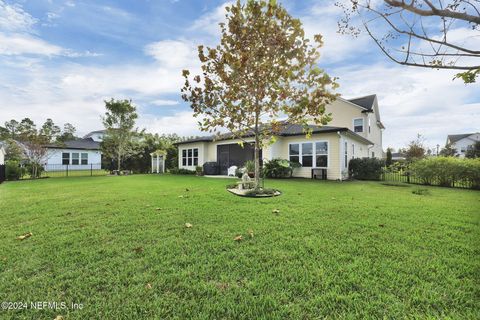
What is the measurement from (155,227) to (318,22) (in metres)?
7.40

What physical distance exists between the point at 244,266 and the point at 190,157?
19.8 m

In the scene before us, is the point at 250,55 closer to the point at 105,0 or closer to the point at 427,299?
the point at 105,0

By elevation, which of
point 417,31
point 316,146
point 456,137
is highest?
point 456,137

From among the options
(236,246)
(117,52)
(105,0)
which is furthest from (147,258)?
(117,52)

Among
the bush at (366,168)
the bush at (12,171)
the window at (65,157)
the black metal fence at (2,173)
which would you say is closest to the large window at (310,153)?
the bush at (366,168)

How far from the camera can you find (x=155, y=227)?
4113mm

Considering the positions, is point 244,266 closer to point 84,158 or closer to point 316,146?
point 316,146

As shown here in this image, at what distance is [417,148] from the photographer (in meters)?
25.5

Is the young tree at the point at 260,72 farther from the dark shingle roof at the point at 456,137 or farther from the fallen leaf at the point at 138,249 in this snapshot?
the dark shingle roof at the point at 456,137

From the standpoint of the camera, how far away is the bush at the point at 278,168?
14.4m

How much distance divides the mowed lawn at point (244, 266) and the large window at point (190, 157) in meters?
16.3

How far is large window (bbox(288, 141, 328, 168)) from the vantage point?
14.3m

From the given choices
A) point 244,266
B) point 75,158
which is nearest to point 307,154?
point 244,266

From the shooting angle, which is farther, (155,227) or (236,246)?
(155,227)
